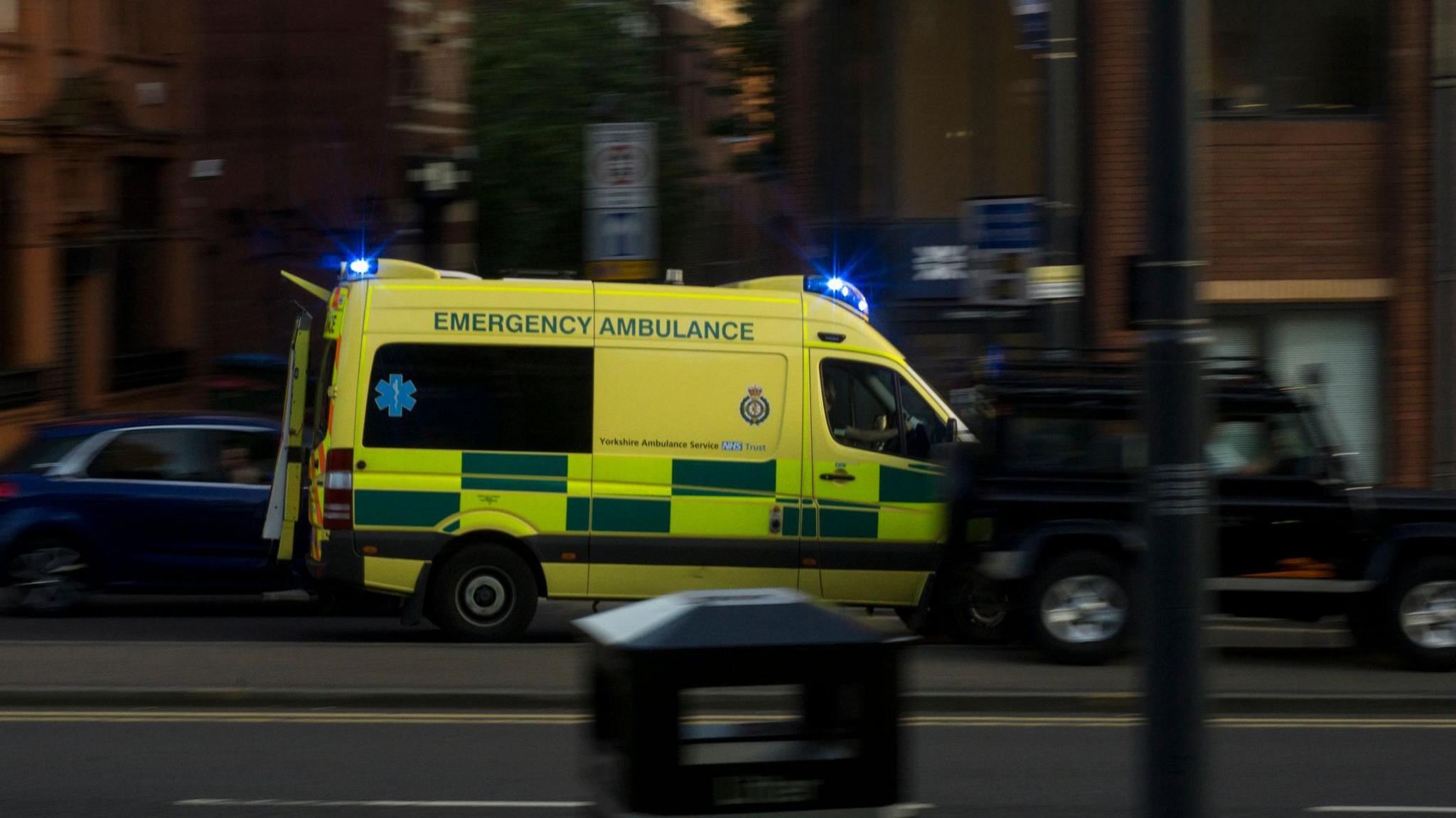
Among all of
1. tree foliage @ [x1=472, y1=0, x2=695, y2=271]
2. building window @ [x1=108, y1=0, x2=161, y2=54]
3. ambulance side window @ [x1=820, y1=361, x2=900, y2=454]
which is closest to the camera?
ambulance side window @ [x1=820, y1=361, x2=900, y2=454]

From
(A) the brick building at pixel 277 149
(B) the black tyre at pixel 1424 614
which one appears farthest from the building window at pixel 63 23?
(B) the black tyre at pixel 1424 614

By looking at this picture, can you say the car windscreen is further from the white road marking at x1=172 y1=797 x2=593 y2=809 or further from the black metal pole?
the black metal pole

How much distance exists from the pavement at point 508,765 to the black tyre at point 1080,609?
60.3 inches

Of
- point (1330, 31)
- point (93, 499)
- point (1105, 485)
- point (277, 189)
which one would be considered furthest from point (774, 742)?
point (277, 189)

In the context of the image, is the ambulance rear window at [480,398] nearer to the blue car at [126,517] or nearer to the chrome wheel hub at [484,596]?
the chrome wheel hub at [484,596]

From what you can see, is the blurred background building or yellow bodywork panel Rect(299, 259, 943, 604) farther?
the blurred background building

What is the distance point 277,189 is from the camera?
87.0 feet

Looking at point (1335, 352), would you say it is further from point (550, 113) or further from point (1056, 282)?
point (550, 113)

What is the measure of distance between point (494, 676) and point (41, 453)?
5339mm

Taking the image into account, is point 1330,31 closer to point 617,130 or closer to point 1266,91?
point 1266,91

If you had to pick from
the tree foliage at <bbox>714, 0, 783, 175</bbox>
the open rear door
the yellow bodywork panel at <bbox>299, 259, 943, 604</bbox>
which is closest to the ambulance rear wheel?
the yellow bodywork panel at <bbox>299, 259, 943, 604</bbox>

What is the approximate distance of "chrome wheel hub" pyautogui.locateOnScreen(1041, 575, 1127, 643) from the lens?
1127 centimetres

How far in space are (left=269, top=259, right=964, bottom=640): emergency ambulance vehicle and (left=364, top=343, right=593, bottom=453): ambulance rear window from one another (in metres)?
0.01

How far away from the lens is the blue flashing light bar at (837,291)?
12.7 metres
